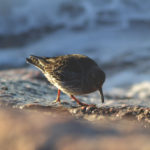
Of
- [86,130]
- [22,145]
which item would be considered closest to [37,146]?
[22,145]

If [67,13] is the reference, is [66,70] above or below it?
below

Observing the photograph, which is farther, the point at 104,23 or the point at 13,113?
the point at 104,23

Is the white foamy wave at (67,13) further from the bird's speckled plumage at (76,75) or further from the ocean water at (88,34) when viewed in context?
the bird's speckled plumage at (76,75)

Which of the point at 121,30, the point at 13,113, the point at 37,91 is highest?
the point at 121,30

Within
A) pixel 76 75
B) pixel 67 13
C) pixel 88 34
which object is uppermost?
pixel 67 13

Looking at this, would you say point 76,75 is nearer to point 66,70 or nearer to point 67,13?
point 66,70

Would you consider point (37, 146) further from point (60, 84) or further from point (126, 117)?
point (60, 84)

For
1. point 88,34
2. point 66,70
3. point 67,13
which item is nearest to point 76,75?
point 66,70
